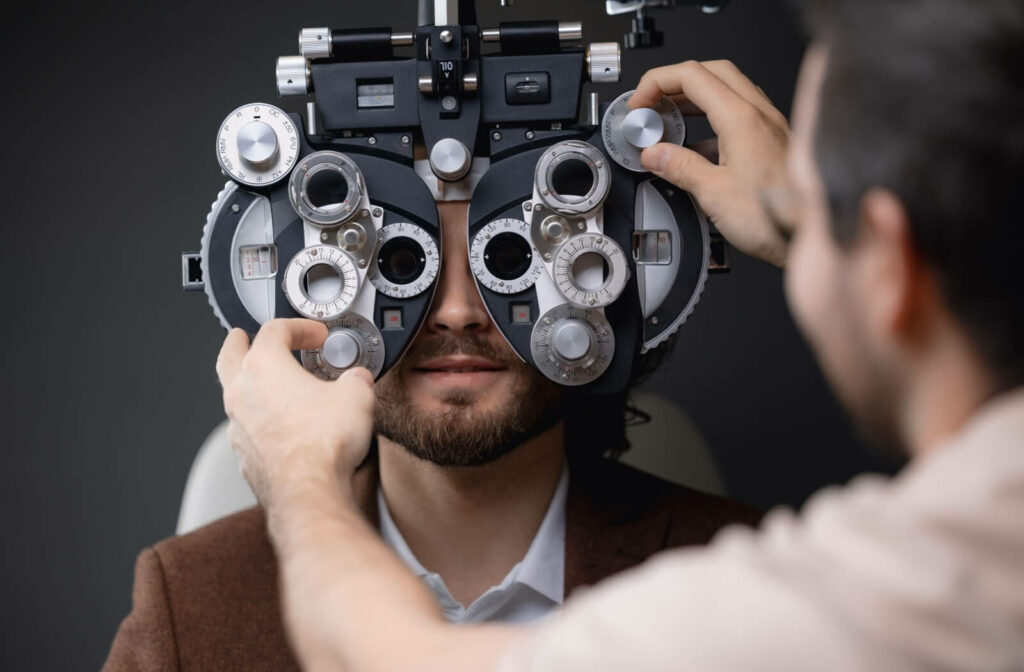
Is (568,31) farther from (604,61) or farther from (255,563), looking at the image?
(255,563)

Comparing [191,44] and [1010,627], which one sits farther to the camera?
[191,44]

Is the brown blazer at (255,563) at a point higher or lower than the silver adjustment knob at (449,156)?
lower

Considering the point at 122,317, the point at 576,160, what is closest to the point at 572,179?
the point at 576,160

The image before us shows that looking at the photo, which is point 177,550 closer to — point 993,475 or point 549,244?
point 549,244

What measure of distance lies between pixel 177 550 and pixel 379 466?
1.11 ft

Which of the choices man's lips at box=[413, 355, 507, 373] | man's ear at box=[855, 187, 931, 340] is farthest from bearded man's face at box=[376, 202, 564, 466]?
man's ear at box=[855, 187, 931, 340]

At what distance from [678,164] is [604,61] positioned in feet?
0.52

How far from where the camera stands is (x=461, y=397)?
4.77 feet

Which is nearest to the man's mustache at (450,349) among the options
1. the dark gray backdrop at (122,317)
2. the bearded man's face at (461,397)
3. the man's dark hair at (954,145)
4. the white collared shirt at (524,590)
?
the bearded man's face at (461,397)

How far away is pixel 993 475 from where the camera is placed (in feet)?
2.15

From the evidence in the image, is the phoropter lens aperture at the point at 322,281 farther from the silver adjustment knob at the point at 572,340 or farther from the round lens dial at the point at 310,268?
the silver adjustment knob at the point at 572,340

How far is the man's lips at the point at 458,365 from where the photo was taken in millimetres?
1435

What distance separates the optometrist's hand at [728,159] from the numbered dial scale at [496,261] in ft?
0.58

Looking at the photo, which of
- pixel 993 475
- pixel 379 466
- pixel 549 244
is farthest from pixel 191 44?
pixel 993 475
